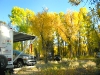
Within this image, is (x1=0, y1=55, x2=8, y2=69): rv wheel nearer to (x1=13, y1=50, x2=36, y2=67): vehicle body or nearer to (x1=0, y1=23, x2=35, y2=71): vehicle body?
(x1=0, y1=23, x2=35, y2=71): vehicle body

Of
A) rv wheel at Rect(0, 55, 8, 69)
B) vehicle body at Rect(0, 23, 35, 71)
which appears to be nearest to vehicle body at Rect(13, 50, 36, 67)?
vehicle body at Rect(0, 23, 35, 71)

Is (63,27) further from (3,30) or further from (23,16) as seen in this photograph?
(3,30)

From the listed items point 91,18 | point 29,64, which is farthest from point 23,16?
point 29,64

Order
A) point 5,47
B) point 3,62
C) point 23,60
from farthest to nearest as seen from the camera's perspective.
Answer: point 23,60 → point 5,47 → point 3,62

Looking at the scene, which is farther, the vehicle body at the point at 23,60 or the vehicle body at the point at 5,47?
the vehicle body at the point at 23,60

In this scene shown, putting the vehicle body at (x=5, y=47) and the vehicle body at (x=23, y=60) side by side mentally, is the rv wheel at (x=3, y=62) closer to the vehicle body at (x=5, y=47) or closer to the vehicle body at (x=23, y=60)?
the vehicle body at (x=5, y=47)

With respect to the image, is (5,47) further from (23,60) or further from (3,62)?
(23,60)

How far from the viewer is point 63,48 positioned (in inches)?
2144

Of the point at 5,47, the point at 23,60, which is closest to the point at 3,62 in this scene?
the point at 5,47

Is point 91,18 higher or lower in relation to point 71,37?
higher

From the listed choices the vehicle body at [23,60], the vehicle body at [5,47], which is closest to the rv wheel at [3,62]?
the vehicle body at [5,47]

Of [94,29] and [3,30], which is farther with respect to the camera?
[94,29]

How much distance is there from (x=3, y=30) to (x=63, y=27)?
2552 cm

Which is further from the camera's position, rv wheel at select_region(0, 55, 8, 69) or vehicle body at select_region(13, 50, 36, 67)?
vehicle body at select_region(13, 50, 36, 67)
